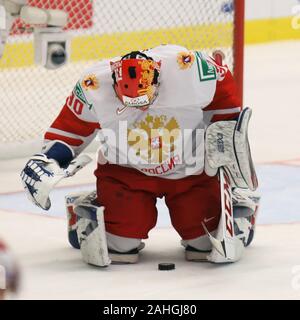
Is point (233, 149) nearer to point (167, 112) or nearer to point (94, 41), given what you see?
point (167, 112)

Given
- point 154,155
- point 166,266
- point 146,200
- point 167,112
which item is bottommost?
point 166,266

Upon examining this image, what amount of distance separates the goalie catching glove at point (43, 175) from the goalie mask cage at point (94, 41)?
2054 mm

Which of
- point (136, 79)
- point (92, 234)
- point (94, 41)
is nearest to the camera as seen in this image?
point (136, 79)

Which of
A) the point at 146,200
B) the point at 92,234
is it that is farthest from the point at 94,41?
the point at 92,234

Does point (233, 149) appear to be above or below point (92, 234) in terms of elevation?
above

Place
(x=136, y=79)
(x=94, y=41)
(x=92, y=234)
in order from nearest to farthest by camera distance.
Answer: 1. (x=136, y=79)
2. (x=92, y=234)
3. (x=94, y=41)

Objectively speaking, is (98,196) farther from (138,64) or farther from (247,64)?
(247,64)

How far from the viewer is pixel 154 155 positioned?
3.19m

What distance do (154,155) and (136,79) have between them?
0.23 m

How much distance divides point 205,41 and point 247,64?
284 centimetres

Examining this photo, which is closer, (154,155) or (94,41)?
(154,155)

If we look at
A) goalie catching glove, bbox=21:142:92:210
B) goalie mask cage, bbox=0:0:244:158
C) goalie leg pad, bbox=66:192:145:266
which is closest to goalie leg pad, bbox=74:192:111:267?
goalie leg pad, bbox=66:192:145:266

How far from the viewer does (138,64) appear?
3.09 meters

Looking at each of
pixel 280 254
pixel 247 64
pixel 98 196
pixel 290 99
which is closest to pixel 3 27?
pixel 98 196
